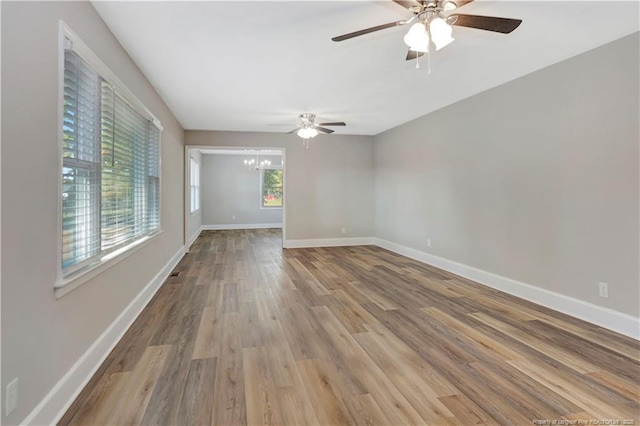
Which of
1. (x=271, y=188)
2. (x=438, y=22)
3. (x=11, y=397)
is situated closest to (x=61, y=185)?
(x=11, y=397)

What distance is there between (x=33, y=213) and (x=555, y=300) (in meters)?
4.22

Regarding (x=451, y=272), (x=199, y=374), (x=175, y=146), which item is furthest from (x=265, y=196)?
(x=199, y=374)

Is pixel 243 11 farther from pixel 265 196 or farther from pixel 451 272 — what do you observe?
pixel 265 196

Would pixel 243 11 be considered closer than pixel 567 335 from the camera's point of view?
Yes

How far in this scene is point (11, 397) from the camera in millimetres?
1323

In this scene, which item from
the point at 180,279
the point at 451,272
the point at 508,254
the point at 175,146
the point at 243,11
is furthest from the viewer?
the point at 175,146

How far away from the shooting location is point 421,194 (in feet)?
17.9

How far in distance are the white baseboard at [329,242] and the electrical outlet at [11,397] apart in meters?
5.51

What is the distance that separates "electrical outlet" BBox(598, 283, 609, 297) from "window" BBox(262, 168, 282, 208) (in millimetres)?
8899

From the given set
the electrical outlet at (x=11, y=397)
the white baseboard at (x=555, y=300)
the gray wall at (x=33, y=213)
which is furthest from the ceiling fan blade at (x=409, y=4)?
the white baseboard at (x=555, y=300)

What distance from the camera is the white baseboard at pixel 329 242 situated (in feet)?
22.5

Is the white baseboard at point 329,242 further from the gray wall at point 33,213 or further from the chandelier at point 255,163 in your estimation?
the gray wall at point 33,213

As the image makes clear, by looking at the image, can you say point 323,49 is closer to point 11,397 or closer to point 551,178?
point 551,178

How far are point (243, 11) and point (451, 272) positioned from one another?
417 centimetres
